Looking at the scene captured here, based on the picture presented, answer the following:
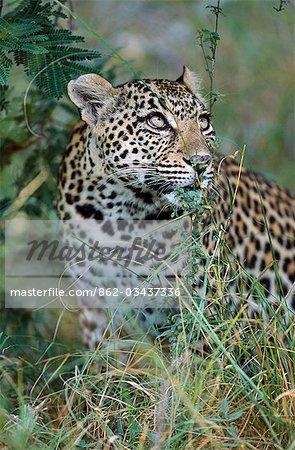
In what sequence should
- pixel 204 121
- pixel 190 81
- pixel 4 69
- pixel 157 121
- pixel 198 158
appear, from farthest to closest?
pixel 190 81
pixel 204 121
pixel 157 121
pixel 4 69
pixel 198 158

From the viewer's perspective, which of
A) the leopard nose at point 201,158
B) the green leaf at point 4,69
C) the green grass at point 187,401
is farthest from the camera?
the green leaf at point 4,69

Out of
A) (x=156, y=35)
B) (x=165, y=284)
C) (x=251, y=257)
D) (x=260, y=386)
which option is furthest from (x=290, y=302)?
(x=156, y=35)

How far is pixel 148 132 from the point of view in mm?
6660

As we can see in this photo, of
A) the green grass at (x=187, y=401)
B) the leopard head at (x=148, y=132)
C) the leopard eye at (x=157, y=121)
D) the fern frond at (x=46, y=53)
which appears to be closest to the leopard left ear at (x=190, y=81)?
the leopard head at (x=148, y=132)

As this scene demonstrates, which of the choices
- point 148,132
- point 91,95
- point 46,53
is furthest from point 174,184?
point 46,53

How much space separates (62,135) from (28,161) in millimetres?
371

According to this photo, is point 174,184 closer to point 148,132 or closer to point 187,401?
point 148,132

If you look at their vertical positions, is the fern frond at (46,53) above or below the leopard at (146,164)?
A: above

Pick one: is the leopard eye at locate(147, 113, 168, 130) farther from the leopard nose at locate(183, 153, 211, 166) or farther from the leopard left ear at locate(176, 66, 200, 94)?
the leopard left ear at locate(176, 66, 200, 94)

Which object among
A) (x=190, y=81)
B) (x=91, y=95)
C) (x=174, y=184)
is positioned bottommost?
(x=174, y=184)

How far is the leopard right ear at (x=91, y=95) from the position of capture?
22.3ft

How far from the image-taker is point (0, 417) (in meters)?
5.72

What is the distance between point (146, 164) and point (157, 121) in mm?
309

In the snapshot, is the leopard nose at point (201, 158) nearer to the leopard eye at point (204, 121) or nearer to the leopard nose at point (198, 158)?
the leopard nose at point (198, 158)
